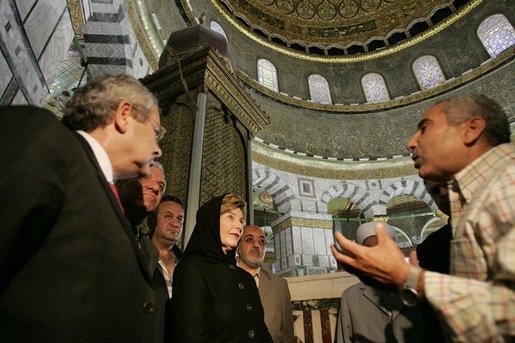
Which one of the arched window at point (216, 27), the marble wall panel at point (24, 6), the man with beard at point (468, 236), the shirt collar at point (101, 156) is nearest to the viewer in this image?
the man with beard at point (468, 236)

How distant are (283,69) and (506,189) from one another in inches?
560

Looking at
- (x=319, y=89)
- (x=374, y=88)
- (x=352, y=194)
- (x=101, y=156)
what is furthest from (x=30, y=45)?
(x=374, y=88)

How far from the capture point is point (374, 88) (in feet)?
47.0

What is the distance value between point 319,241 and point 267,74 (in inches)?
307

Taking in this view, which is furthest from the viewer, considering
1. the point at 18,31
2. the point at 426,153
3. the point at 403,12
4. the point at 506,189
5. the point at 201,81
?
the point at 403,12

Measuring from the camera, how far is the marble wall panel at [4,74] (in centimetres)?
209

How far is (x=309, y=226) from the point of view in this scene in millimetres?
10852

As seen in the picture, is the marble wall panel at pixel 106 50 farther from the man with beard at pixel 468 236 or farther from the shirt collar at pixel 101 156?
the man with beard at pixel 468 236

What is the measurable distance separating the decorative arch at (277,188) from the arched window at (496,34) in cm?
975

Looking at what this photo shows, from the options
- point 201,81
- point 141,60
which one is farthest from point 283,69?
point 201,81

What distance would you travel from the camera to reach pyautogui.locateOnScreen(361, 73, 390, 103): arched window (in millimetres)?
13945

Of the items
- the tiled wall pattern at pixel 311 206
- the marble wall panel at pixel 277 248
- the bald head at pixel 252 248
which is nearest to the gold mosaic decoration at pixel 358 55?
the tiled wall pattern at pixel 311 206

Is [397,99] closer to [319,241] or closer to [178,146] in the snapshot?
[319,241]

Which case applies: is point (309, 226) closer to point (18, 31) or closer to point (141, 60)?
point (141, 60)
